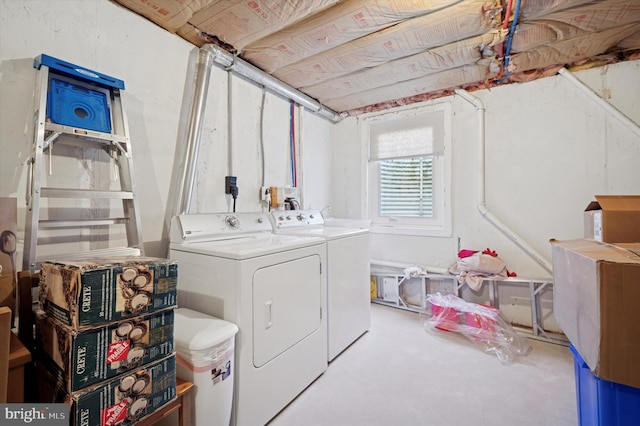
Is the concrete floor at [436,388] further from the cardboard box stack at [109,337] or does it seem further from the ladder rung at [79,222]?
the ladder rung at [79,222]

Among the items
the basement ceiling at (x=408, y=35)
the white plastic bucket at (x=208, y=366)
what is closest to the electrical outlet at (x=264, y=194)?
the basement ceiling at (x=408, y=35)

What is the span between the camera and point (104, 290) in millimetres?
A: 849

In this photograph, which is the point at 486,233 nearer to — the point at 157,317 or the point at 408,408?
the point at 408,408

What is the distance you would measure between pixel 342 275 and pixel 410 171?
168cm

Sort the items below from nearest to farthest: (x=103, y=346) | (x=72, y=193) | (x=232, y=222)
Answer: (x=103, y=346) < (x=72, y=193) < (x=232, y=222)

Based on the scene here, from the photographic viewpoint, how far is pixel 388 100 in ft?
10.1

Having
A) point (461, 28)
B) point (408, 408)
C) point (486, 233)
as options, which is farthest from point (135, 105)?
point (486, 233)

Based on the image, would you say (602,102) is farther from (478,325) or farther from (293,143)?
(293,143)

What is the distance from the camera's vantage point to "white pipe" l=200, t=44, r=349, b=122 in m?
1.98

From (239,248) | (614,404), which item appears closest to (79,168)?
(239,248)

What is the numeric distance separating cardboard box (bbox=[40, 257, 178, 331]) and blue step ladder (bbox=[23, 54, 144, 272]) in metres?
0.42

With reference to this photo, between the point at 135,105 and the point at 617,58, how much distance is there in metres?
3.51

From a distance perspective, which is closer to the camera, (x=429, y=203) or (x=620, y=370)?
(x=620, y=370)

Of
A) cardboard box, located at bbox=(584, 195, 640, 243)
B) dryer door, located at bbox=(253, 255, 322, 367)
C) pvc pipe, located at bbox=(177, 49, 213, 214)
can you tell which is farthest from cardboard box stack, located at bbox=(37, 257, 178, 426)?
cardboard box, located at bbox=(584, 195, 640, 243)
